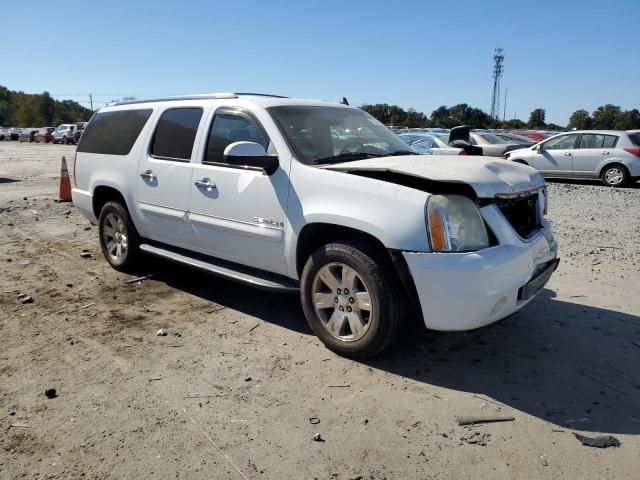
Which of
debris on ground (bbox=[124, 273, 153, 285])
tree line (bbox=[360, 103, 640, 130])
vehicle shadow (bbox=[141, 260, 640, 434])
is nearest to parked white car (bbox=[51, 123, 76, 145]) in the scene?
tree line (bbox=[360, 103, 640, 130])

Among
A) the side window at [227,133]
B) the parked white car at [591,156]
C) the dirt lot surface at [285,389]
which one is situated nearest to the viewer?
the dirt lot surface at [285,389]

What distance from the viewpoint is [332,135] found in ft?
14.5

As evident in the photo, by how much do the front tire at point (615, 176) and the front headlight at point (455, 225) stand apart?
1190 centimetres

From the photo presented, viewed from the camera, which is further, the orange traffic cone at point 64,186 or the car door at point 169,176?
the orange traffic cone at point 64,186

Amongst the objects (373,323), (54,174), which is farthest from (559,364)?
(54,174)

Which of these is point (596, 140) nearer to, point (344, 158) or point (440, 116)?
point (344, 158)

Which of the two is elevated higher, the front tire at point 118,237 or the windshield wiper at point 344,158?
the windshield wiper at point 344,158

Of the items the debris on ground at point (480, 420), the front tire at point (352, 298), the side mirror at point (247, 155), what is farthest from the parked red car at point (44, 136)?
the debris on ground at point (480, 420)

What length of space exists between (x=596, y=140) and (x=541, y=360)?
1215 cm

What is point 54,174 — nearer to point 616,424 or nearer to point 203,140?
point 203,140

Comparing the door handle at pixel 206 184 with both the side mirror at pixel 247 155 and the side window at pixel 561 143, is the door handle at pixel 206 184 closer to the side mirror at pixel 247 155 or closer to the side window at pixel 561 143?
the side mirror at pixel 247 155

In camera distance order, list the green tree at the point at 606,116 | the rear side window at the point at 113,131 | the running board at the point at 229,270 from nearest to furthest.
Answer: the running board at the point at 229,270, the rear side window at the point at 113,131, the green tree at the point at 606,116

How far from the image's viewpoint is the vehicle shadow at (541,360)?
3.12m

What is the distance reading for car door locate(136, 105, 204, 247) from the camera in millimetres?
4730
